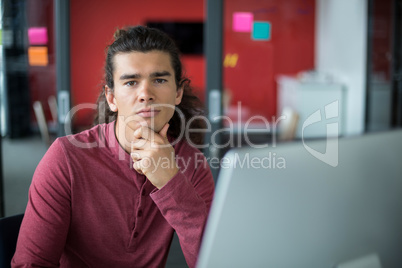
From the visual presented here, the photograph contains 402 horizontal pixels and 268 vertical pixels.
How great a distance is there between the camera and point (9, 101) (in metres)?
6.18

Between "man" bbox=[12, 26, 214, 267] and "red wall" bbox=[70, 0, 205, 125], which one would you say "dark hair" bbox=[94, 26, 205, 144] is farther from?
"red wall" bbox=[70, 0, 205, 125]

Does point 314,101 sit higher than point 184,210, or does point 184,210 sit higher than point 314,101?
point 314,101

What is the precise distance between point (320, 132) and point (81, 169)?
612 centimetres

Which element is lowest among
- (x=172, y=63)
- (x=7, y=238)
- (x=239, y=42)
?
(x=7, y=238)

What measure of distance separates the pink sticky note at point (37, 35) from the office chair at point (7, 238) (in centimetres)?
372

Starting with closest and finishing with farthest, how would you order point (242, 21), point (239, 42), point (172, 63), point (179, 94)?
point (172, 63), point (179, 94), point (242, 21), point (239, 42)

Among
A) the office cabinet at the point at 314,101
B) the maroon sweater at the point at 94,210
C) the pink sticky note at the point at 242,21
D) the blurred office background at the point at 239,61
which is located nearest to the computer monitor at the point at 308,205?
the maroon sweater at the point at 94,210

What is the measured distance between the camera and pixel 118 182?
4.60 ft

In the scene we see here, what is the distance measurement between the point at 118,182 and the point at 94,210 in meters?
0.11

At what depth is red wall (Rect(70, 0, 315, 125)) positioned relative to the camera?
5.14 m

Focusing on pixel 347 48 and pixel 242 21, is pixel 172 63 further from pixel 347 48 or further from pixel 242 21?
pixel 347 48

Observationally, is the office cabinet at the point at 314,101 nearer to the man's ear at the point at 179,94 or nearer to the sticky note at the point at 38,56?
the sticky note at the point at 38,56

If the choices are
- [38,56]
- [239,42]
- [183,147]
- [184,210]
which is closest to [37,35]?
[38,56]

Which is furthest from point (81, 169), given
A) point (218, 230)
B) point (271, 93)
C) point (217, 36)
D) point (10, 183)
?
point (271, 93)
